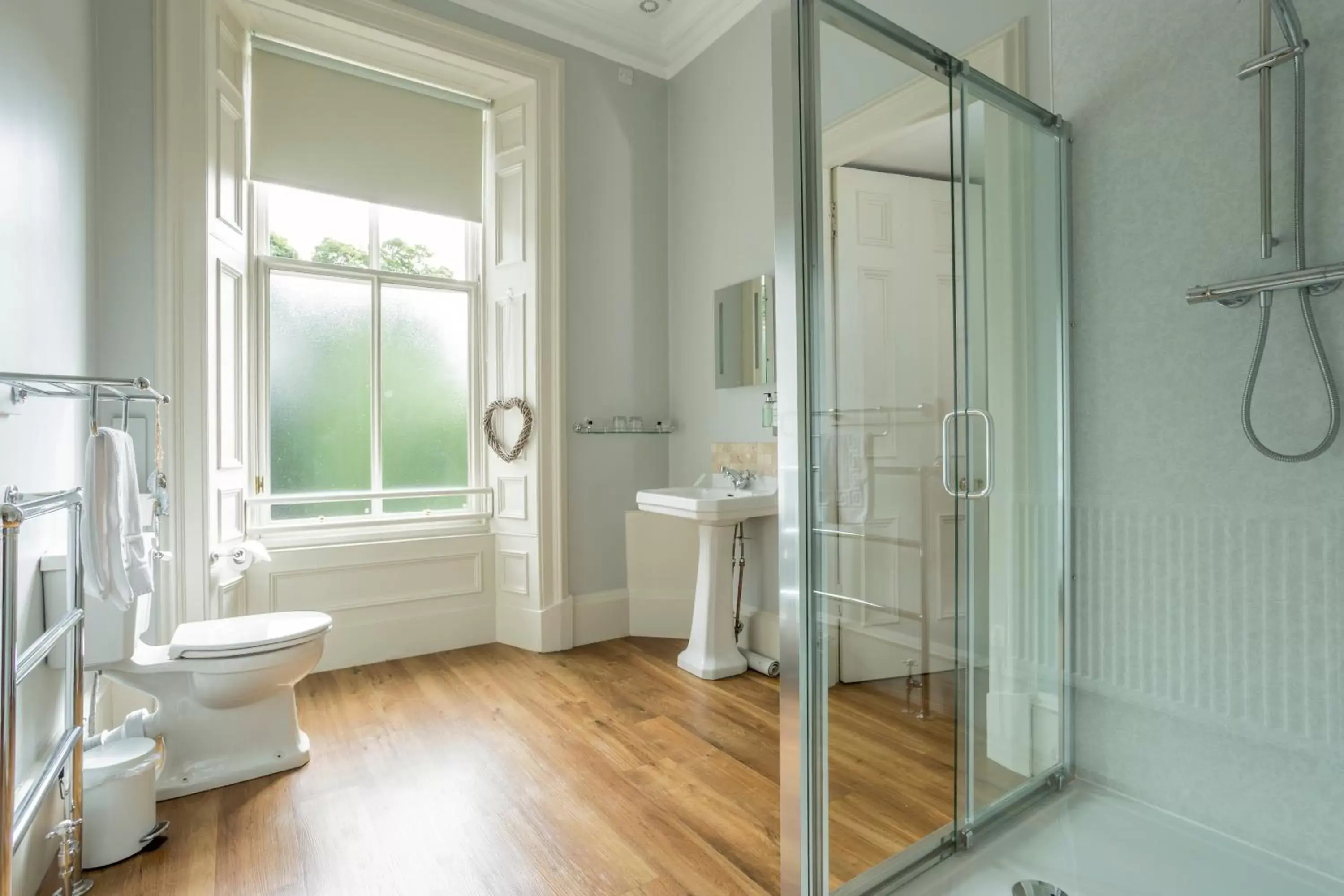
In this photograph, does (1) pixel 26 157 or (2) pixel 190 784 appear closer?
(1) pixel 26 157

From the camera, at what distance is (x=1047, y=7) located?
193 cm

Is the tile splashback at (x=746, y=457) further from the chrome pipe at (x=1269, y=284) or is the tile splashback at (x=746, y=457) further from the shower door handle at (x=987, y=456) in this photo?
the chrome pipe at (x=1269, y=284)

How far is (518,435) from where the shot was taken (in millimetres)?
3473

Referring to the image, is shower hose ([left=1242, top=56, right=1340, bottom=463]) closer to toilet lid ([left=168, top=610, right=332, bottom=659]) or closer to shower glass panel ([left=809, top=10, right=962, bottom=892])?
shower glass panel ([left=809, top=10, right=962, bottom=892])

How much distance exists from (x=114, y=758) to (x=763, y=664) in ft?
7.65

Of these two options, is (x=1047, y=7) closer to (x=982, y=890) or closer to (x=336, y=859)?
(x=982, y=890)

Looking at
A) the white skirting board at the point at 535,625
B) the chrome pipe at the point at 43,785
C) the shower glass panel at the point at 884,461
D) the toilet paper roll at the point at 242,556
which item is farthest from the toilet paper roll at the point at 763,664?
the chrome pipe at the point at 43,785

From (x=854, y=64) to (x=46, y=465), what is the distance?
2.26 m

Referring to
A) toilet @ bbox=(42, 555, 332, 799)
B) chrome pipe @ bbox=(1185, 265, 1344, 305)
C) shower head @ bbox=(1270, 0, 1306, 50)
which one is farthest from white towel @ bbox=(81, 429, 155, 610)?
shower head @ bbox=(1270, 0, 1306, 50)

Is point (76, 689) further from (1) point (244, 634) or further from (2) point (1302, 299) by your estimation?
(2) point (1302, 299)

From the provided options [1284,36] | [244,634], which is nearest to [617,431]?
[244,634]

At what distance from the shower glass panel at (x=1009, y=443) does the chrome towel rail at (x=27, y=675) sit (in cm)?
189

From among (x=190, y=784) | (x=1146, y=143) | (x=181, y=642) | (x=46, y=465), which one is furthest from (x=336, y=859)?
(x=1146, y=143)

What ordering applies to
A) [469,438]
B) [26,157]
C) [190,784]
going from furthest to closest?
1. [469,438]
2. [190,784]
3. [26,157]
